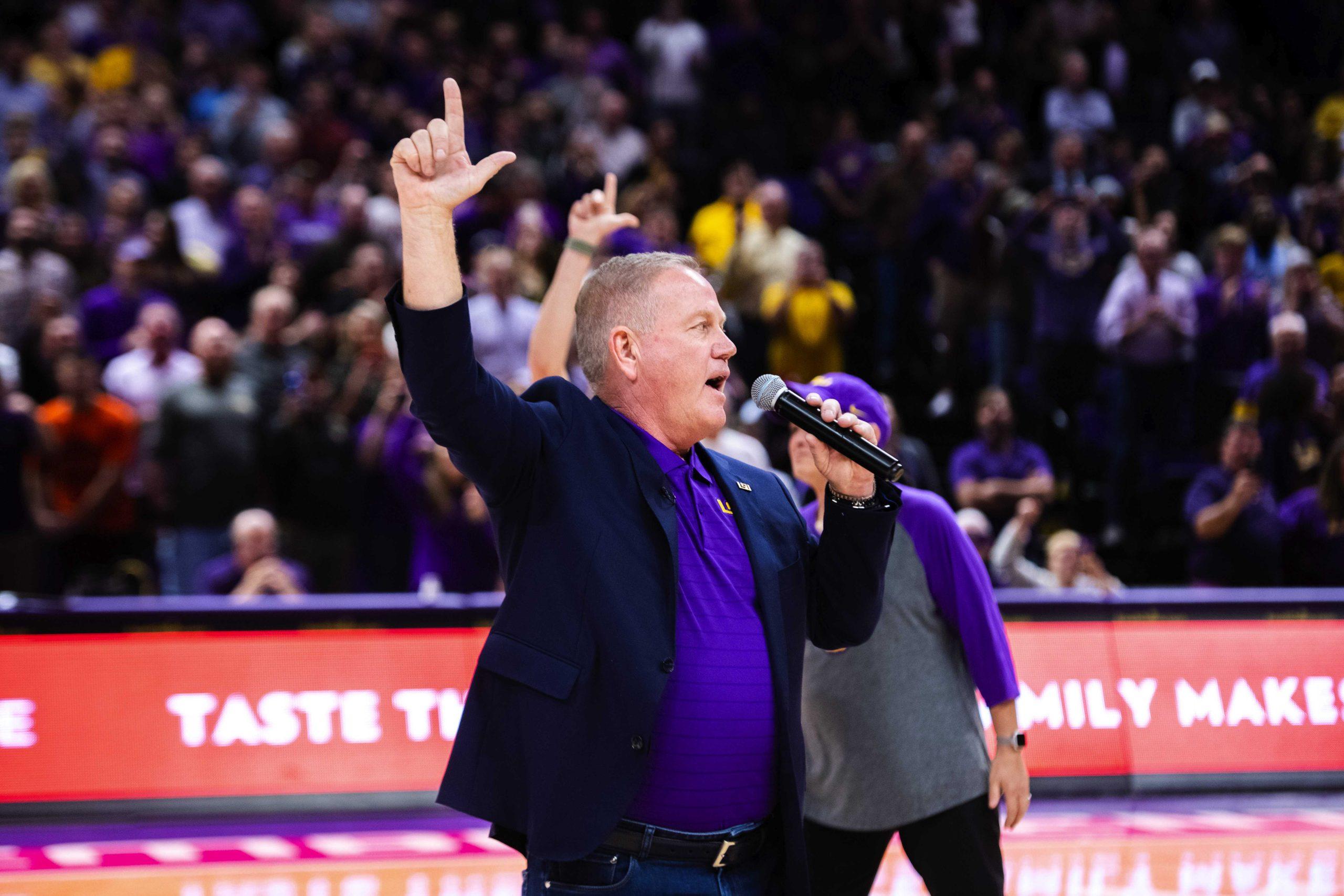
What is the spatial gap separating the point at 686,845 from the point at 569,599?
1.68 feet

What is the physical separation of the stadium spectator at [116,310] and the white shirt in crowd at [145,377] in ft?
1.60

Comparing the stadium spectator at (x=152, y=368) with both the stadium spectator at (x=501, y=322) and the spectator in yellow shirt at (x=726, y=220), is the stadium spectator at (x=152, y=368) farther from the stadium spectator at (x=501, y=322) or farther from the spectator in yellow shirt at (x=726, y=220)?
the spectator in yellow shirt at (x=726, y=220)

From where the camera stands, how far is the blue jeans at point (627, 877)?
2.70 m

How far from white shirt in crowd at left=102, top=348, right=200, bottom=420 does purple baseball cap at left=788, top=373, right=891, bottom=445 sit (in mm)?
6385

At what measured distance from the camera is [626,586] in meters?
2.76

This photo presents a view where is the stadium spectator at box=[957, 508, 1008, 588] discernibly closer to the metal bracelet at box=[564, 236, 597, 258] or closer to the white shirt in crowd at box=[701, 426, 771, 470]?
the white shirt in crowd at box=[701, 426, 771, 470]

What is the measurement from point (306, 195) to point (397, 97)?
77.1 inches

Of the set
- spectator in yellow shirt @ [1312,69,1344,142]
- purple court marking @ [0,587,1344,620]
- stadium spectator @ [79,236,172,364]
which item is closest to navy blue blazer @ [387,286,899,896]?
purple court marking @ [0,587,1344,620]

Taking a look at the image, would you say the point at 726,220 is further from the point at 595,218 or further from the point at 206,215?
the point at 595,218

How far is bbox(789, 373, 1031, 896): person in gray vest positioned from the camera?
4.08 meters

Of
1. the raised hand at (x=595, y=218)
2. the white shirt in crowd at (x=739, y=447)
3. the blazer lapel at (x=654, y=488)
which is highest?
the raised hand at (x=595, y=218)

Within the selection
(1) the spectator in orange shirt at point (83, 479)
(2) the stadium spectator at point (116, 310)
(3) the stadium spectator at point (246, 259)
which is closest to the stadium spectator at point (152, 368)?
(1) the spectator in orange shirt at point (83, 479)

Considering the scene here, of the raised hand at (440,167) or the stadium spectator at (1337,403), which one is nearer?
the raised hand at (440,167)

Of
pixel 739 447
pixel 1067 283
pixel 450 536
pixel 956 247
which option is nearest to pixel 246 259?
pixel 450 536
